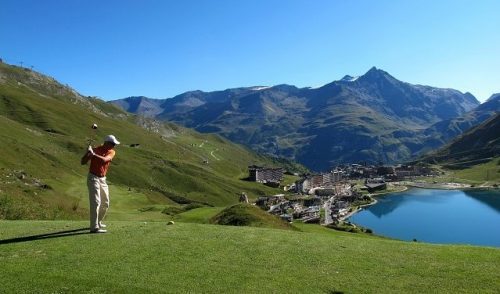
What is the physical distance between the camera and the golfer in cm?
1866

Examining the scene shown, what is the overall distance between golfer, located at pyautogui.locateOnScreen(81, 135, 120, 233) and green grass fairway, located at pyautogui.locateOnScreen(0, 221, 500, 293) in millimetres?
788

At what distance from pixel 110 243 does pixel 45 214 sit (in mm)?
20373

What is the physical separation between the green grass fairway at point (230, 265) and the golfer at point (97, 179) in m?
0.79

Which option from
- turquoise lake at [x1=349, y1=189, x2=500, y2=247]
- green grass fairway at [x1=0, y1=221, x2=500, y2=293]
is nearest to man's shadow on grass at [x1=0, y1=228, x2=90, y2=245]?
green grass fairway at [x1=0, y1=221, x2=500, y2=293]

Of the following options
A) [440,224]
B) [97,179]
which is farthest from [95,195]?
[440,224]

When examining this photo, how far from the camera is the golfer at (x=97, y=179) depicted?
61.2 ft

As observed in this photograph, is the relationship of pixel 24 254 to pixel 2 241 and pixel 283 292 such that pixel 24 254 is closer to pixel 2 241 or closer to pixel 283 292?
pixel 2 241

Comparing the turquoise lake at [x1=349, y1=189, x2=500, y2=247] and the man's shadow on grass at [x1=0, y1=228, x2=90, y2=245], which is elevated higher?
the man's shadow on grass at [x1=0, y1=228, x2=90, y2=245]

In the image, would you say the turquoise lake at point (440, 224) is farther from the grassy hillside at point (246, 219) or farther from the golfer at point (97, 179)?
the golfer at point (97, 179)

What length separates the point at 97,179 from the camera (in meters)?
18.8

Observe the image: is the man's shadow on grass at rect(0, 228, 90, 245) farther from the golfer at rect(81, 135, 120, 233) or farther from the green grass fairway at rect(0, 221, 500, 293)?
the golfer at rect(81, 135, 120, 233)

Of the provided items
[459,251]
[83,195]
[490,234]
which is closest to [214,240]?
[459,251]

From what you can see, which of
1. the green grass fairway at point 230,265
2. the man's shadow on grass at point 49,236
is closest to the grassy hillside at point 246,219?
the green grass fairway at point 230,265

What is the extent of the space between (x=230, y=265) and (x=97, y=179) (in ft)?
24.5
